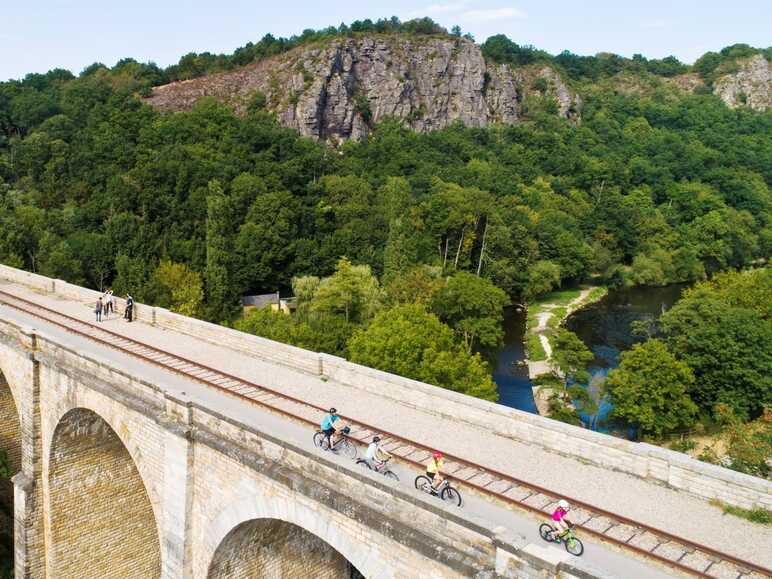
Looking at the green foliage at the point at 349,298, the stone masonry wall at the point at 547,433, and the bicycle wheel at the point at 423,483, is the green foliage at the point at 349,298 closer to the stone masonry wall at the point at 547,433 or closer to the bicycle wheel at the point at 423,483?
the stone masonry wall at the point at 547,433

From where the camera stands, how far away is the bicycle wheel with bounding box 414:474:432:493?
38.9 feet

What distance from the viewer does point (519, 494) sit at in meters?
12.2

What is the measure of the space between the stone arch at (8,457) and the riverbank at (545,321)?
24536 millimetres

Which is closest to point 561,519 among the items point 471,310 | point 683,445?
point 683,445

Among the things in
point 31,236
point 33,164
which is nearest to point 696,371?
point 31,236

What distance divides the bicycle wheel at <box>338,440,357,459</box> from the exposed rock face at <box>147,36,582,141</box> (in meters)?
82.4

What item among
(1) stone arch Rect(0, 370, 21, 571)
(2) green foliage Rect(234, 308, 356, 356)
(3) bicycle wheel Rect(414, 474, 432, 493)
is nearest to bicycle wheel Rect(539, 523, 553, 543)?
(3) bicycle wheel Rect(414, 474, 432, 493)

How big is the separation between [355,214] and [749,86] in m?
137

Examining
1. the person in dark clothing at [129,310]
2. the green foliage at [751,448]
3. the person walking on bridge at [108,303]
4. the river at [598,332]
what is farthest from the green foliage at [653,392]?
the person walking on bridge at [108,303]

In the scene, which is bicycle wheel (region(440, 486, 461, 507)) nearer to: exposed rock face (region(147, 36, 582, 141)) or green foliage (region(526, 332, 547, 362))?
green foliage (region(526, 332, 547, 362))

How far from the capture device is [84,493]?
20359 mm

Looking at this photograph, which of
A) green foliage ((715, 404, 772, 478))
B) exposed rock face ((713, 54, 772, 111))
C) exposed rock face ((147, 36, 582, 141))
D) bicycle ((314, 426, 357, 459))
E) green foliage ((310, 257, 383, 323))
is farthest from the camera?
exposed rock face ((713, 54, 772, 111))

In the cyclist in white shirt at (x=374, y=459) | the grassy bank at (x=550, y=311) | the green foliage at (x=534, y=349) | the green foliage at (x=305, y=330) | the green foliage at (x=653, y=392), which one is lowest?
the green foliage at (x=534, y=349)

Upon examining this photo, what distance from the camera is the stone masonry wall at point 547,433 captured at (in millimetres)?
12062
